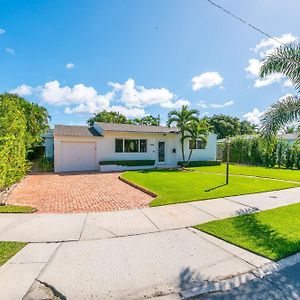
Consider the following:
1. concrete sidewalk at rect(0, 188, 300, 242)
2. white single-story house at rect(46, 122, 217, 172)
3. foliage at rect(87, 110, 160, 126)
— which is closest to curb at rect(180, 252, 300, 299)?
concrete sidewalk at rect(0, 188, 300, 242)

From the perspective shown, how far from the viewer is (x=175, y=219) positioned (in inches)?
249

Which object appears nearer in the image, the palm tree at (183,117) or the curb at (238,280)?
the curb at (238,280)

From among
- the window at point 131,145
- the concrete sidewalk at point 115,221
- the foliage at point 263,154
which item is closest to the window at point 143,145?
the window at point 131,145

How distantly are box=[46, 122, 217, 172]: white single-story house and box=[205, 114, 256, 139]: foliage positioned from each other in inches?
1212

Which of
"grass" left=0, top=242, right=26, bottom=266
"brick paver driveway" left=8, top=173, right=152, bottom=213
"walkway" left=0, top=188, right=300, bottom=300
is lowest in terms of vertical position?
"walkway" left=0, top=188, right=300, bottom=300

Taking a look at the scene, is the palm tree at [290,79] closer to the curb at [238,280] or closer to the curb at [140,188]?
the curb at [140,188]

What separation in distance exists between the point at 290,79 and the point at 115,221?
7684 mm

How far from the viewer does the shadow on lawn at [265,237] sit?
14.7 feet

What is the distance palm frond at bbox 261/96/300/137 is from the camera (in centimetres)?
790

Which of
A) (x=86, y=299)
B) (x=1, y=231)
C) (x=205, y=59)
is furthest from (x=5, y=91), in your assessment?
(x=86, y=299)

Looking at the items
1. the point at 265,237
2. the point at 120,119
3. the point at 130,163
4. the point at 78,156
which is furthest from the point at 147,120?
the point at 265,237

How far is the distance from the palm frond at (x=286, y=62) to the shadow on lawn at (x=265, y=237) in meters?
5.03

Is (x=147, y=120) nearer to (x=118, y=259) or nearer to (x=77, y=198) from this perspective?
(x=77, y=198)

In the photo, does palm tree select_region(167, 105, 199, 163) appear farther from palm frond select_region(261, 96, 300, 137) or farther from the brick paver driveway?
palm frond select_region(261, 96, 300, 137)
